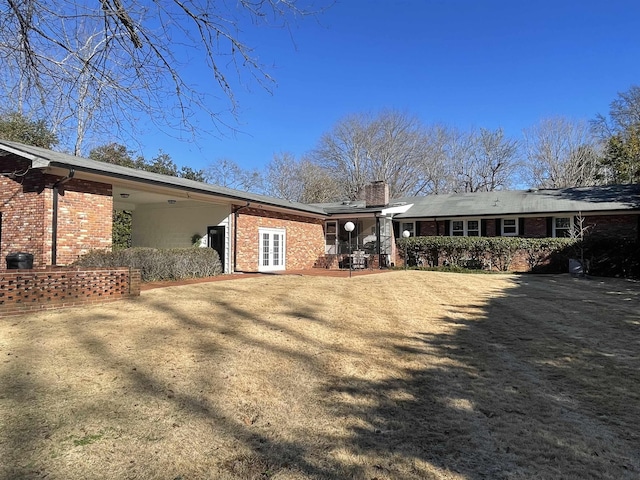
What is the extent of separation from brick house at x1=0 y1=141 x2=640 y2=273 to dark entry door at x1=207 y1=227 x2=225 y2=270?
41 millimetres

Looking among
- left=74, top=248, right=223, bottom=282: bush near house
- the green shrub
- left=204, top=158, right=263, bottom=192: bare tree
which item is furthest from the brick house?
left=204, top=158, right=263, bottom=192: bare tree

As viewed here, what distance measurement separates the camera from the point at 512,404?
132 inches

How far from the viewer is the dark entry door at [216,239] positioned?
612 inches

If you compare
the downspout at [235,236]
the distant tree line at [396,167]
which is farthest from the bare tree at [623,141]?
the downspout at [235,236]

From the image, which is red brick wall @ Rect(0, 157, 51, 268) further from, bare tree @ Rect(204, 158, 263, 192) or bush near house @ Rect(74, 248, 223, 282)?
bare tree @ Rect(204, 158, 263, 192)

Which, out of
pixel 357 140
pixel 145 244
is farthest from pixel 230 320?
pixel 357 140

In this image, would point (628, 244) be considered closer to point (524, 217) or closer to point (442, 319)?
point (524, 217)

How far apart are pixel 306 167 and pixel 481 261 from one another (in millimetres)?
24592

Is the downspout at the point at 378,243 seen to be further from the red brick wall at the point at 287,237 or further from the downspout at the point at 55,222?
the downspout at the point at 55,222

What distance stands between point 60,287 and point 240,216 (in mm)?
9005

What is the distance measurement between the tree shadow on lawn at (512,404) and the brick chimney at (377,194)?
16405mm

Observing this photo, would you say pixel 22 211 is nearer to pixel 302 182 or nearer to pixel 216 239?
pixel 216 239

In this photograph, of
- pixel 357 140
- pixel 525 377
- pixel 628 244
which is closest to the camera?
pixel 525 377

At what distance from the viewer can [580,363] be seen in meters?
4.43
